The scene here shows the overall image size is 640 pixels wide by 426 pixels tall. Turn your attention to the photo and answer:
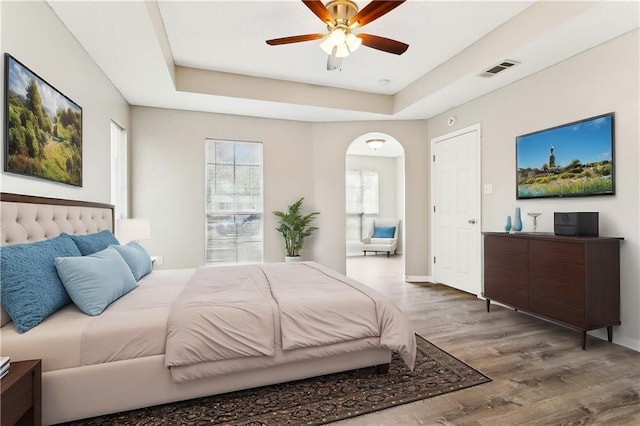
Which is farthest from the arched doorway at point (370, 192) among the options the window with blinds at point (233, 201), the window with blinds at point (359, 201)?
the window with blinds at point (233, 201)

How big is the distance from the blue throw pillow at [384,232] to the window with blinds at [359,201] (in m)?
0.39

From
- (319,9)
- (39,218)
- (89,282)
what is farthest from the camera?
(319,9)

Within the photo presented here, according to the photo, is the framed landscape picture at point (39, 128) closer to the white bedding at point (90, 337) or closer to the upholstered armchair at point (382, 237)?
the white bedding at point (90, 337)

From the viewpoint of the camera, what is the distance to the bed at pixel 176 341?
1.59 metres

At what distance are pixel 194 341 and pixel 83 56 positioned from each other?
2762mm

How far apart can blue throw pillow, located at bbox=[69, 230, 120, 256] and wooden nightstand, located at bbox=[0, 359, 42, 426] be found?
1.00 metres

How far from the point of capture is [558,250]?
2.74 m

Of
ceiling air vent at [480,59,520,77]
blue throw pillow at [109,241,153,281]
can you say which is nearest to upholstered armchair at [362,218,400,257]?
ceiling air vent at [480,59,520,77]

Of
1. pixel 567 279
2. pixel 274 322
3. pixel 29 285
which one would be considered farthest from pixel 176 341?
pixel 567 279

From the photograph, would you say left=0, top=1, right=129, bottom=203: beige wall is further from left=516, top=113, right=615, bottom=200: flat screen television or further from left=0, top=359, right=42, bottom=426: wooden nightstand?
left=516, top=113, right=615, bottom=200: flat screen television

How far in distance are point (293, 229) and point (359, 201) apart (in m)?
4.06

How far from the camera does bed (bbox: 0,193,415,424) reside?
1.59m

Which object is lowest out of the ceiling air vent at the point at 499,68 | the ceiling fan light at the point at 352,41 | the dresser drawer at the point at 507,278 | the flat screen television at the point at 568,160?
the dresser drawer at the point at 507,278

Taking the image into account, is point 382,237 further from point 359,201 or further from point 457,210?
point 457,210
